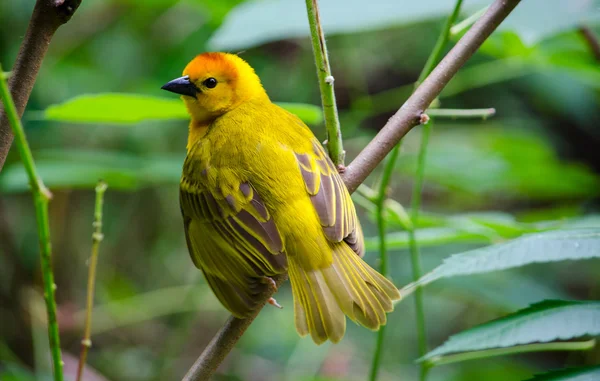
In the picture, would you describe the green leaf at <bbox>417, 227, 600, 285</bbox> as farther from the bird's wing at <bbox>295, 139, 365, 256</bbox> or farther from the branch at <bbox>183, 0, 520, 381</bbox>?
the bird's wing at <bbox>295, 139, 365, 256</bbox>

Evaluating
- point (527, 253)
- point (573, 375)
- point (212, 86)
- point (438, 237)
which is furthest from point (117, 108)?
point (573, 375)

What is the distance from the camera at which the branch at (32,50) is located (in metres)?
1.17

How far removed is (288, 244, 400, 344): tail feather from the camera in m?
1.62

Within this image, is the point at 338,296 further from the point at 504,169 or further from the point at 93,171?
the point at 504,169

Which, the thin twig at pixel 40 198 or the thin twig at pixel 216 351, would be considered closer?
the thin twig at pixel 40 198

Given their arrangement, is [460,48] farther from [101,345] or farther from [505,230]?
[101,345]

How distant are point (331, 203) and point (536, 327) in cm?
74

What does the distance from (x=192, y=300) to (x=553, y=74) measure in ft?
8.66

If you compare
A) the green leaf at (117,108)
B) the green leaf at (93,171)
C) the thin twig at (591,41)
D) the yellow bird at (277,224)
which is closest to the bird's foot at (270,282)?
the yellow bird at (277,224)

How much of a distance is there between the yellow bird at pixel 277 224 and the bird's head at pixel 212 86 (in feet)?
0.54

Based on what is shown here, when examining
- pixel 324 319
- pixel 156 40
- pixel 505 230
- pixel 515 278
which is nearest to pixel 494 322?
pixel 324 319

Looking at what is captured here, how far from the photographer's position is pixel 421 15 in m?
2.14

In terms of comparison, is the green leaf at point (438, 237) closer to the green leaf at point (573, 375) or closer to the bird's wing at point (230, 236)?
the bird's wing at point (230, 236)

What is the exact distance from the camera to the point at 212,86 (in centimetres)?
250
